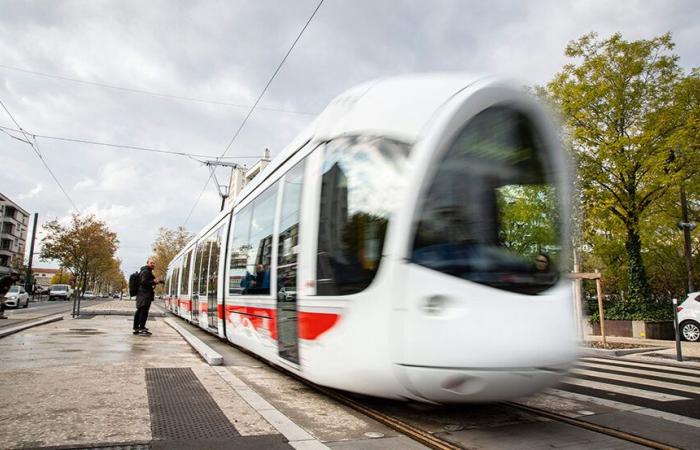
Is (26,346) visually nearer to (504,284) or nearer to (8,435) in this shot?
(8,435)

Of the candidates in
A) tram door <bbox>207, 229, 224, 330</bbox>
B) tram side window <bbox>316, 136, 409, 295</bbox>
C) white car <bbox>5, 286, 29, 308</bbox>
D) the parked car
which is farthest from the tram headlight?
the parked car

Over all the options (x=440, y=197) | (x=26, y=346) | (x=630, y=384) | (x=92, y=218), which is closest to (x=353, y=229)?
(x=440, y=197)

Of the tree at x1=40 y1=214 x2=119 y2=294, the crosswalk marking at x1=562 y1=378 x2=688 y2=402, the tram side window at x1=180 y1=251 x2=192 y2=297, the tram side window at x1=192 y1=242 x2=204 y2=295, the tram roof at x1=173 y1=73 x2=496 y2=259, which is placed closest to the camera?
the tram roof at x1=173 y1=73 x2=496 y2=259

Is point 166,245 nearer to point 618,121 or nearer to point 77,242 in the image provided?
point 77,242

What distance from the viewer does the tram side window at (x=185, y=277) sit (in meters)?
16.5

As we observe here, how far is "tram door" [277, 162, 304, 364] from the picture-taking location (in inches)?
212

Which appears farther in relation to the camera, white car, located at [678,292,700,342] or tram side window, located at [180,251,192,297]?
tram side window, located at [180,251,192,297]

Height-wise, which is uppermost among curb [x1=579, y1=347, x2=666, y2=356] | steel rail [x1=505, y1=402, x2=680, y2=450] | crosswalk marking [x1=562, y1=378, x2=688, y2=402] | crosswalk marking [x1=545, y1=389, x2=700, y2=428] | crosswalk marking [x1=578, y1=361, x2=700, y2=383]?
steel rail [x1=505, y1=402, x2=680, y2=450]

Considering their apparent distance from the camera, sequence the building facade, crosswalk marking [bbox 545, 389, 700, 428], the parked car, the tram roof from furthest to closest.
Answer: the building facade → the parked car → crosswalk marking [bbox 545, 389, 700, 428] → the tram roof

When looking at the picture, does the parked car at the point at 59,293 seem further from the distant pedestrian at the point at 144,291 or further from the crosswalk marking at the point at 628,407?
the crosswalk marking at the point at 628,407

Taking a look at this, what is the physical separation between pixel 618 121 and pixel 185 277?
1712 cm

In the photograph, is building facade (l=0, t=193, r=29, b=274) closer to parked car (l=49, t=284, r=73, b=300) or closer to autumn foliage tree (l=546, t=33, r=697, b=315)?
parked car (l=49, t=284, r=73, b=300)

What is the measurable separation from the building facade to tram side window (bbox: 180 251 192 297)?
75007 mm

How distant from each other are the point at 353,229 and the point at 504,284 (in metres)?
1.37
